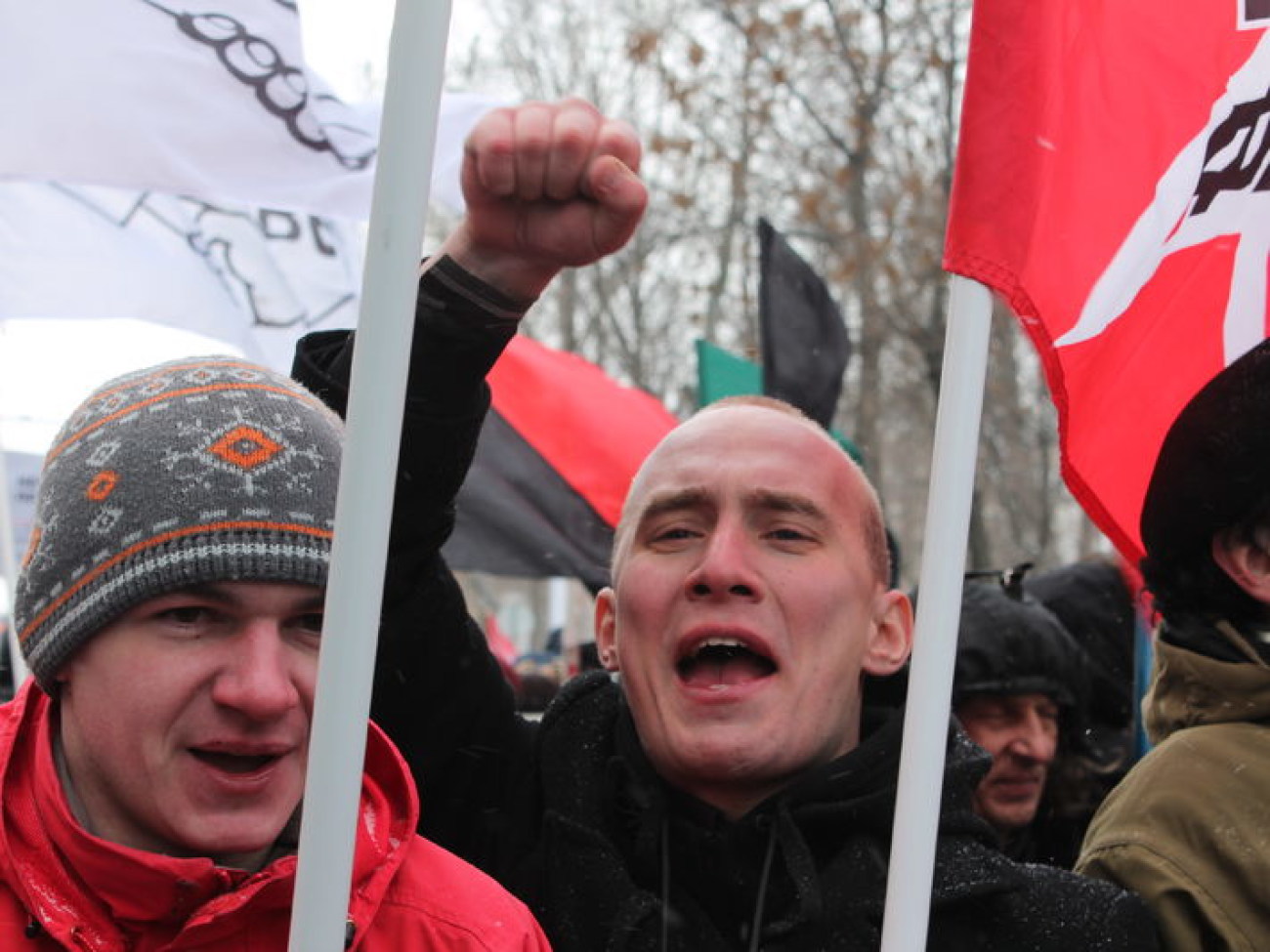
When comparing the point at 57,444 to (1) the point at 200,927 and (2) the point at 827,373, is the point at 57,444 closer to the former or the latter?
(1) the point at 200,927

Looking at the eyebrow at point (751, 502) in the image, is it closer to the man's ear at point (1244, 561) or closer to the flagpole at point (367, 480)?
the man's ear at point (1244, 561)

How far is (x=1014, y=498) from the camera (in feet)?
76.1

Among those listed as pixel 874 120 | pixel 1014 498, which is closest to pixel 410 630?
pixel 874 120

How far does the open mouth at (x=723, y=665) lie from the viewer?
251 centimetres

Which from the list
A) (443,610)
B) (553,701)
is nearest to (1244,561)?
(553,701)

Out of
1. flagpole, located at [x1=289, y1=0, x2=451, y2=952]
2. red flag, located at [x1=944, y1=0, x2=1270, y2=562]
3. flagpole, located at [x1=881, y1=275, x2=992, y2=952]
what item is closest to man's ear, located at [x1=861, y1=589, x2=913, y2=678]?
red flag, located at [x1=944, y1=0, x2=1270, y2=562]

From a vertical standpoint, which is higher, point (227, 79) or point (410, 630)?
point (227, 79)

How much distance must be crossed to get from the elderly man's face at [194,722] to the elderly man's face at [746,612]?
2.28 feet

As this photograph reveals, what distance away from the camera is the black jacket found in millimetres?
2285

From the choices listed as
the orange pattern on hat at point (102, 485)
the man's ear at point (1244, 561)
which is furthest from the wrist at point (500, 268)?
the man's ear at point (1244, 561)

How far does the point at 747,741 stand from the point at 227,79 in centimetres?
262

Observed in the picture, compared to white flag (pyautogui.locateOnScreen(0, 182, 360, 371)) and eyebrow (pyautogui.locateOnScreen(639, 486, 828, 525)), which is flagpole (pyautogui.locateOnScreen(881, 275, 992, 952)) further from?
white flag (pyautogui.locateOnScreen(0, 182, 360, 371))

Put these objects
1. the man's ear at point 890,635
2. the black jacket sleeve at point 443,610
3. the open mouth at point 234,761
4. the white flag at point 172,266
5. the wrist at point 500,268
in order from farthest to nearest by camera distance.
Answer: the white flag at point 172,266 < the man's ear at point 890,635 < the black jacket sleeve at point 443,610 < the wrist at point 500,268 < the open mouth at point 234,761

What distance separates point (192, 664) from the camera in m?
1.89
